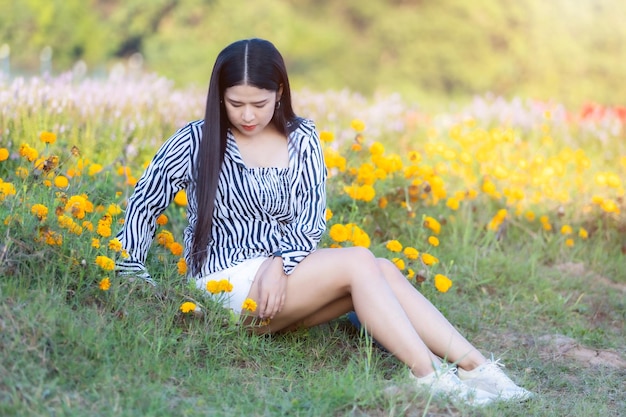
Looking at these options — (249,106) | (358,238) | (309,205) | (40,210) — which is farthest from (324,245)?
(40,210)

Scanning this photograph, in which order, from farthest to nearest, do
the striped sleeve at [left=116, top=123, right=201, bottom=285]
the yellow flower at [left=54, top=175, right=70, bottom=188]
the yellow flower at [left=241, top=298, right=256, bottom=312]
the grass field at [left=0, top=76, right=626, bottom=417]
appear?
the yellow flower at [left=54, top=175, right=70, bottom=188] < the striped sleeve at [left=116, top=123, right=201, bottom=285] < the yellow flower at [left=241, top=298, right=256, bottom=312] < the grass field at [left=0, top=76, right=626, bottom=417]

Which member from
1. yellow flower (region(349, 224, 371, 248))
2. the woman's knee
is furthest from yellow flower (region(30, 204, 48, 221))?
yellow flower (region(349, 224, 371, 248))

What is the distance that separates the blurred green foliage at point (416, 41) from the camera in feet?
42.1

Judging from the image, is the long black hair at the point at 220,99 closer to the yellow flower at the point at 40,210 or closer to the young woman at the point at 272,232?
the young woman at the point at 272,232

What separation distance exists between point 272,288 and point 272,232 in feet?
0.82

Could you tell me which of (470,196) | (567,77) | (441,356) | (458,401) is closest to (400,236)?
(470,196)

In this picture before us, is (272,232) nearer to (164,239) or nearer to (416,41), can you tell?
(164,239)

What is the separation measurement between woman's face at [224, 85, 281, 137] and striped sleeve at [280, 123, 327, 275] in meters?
0.23

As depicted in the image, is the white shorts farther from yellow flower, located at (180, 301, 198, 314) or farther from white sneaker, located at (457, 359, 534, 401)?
white sneaker, located at (457, 359, 534, 401)

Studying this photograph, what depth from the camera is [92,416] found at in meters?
2.20

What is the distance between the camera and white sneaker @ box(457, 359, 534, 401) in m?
2.68

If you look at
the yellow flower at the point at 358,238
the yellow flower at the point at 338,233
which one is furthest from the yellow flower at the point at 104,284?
the yellow flower at the point at 358,238

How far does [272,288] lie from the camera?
2.70 meters

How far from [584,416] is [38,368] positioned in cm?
171
